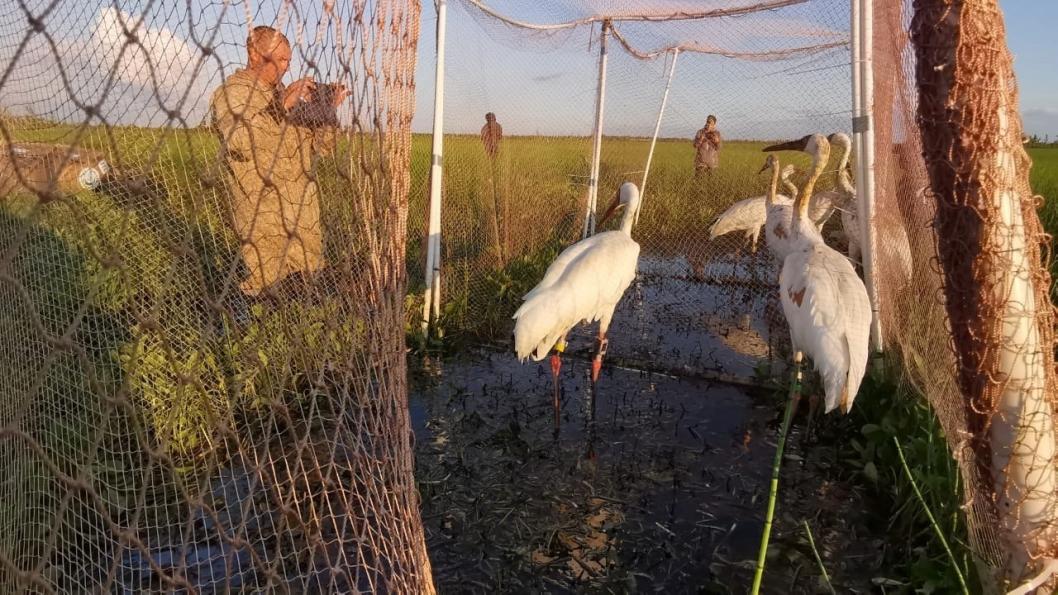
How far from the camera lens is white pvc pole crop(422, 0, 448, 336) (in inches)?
230

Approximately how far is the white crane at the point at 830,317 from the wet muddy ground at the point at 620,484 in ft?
2.22

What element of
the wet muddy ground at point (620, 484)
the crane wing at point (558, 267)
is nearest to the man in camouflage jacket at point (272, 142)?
the wet muddy ground at point (620, 484)

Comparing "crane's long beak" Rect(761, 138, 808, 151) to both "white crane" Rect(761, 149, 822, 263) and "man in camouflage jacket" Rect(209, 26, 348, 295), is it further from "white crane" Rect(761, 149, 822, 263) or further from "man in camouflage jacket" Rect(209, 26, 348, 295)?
"man in camouflage jacket" Rect(209, 26, 348, 295)

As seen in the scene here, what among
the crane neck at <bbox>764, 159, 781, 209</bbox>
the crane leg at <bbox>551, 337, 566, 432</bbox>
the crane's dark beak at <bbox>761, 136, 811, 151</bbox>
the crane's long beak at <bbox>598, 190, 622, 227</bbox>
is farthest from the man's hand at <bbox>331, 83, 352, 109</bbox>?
the crane neck at <bbox>764, 159, 781, 209</bbox>

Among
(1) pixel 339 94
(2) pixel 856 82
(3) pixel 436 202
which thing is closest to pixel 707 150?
(3) pixel 436 202

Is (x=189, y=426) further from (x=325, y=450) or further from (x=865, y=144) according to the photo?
(x=865, y=144)

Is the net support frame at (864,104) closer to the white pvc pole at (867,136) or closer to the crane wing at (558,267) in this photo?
the white pvc pole at (867,136)

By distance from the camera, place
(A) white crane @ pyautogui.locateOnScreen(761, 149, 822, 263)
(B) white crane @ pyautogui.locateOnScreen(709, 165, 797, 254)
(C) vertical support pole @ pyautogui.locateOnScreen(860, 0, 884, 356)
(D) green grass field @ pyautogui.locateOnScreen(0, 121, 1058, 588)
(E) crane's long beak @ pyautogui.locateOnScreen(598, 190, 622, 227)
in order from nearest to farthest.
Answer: (D) green grass field @ pyautogui.locateOnScreen(0, 121, 1058, 588) < (C) vertical support pole @ pyautogui.locateOnScreen(860, 0, 884, 356) < (A) white crane @ pyautogui.locateOnScreen(761, 149, 822, 263) < (E) crane's long beak @ pyautogui.locateOnScreen(598, 190, 622, 227) < (B) white crane @ pyautogui.locateOnScreen(709, 165, 797, 254)

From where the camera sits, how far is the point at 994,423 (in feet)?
6.06

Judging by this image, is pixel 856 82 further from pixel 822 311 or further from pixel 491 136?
pixel 491 136

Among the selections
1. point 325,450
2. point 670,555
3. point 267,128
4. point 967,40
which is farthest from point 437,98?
point 967,40

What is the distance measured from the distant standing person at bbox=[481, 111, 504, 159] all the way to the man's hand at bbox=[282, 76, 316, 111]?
16.7ft

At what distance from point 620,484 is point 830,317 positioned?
5.66 feet

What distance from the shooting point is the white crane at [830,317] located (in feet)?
13.5
